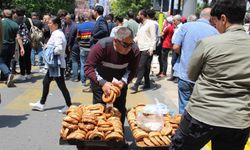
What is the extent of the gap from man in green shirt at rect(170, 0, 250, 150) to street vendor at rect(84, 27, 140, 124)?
1510 mm

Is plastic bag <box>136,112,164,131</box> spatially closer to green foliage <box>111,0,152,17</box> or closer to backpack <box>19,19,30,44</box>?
backpack <box>19,19,30,44</box>

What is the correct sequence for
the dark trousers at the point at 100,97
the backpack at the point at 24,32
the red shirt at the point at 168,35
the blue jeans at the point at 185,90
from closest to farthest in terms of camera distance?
1. the dark trousers at the point at 100,97
2. the blue jeans at the point at 185,90
3. the backpack at the point at 24,32
4. the red shirt at the point at 168,35

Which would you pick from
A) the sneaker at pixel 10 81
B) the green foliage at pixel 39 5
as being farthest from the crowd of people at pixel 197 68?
the green foliage at pixel 39 5

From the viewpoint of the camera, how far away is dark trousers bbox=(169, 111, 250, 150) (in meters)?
3.51

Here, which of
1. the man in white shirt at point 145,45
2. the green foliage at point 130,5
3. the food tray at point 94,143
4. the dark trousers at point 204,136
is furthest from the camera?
the green foliage at point 130,5

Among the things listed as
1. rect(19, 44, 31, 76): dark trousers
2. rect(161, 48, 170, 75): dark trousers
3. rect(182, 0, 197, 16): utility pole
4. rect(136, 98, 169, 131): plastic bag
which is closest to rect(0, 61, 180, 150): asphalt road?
rect(19, 44, 31, 76): dark trousers

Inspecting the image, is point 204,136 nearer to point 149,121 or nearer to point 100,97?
point 149,121

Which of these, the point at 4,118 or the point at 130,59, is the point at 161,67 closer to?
the point at 4,118

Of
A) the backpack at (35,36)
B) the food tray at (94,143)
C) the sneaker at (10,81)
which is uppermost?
the food tray at (94,143)

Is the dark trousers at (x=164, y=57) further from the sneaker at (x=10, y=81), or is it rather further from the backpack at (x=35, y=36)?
the sneaker at (x=10, y=81)

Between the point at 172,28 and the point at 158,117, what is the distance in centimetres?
776

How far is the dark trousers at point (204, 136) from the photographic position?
11.5ft

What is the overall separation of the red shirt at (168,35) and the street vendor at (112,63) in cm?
673

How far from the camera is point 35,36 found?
1236 centimetres
